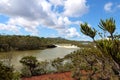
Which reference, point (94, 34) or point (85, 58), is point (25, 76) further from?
point (94, 34)

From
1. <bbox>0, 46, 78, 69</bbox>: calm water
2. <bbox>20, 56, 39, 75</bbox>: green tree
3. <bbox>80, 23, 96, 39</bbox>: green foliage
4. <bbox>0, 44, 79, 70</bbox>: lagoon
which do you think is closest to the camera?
<bbox>80, 23, 96, 39</bbox>: green foliage

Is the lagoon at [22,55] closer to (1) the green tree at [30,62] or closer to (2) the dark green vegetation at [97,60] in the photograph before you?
(1) the green tree at [30,62]

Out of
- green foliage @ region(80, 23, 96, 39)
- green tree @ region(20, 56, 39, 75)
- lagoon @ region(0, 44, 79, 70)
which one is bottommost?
lagoon @ region(0, 44, 79, 70)

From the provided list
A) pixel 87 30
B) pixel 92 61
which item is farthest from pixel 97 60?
pixel 92 61

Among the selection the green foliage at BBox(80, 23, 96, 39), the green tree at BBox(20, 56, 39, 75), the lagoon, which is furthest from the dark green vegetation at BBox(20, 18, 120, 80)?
the lagoon

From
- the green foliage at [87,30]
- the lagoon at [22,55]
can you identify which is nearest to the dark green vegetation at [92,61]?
the green foliage at [87,30]

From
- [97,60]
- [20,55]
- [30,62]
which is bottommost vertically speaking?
[20,55]

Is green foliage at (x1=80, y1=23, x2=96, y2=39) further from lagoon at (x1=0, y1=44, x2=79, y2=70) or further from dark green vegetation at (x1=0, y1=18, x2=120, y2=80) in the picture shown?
lagoon at (x1=0, y1=44, x2=79, y2=70)

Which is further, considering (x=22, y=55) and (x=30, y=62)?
(x=22, y=55)

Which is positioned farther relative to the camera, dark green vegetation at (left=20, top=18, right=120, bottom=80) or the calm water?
the calm water

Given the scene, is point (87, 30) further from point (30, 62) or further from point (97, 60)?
point (30, 62)

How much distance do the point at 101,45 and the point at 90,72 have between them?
9799 millimetres

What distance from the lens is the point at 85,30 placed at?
6094mm

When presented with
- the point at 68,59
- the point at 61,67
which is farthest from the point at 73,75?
the point at 68,59
